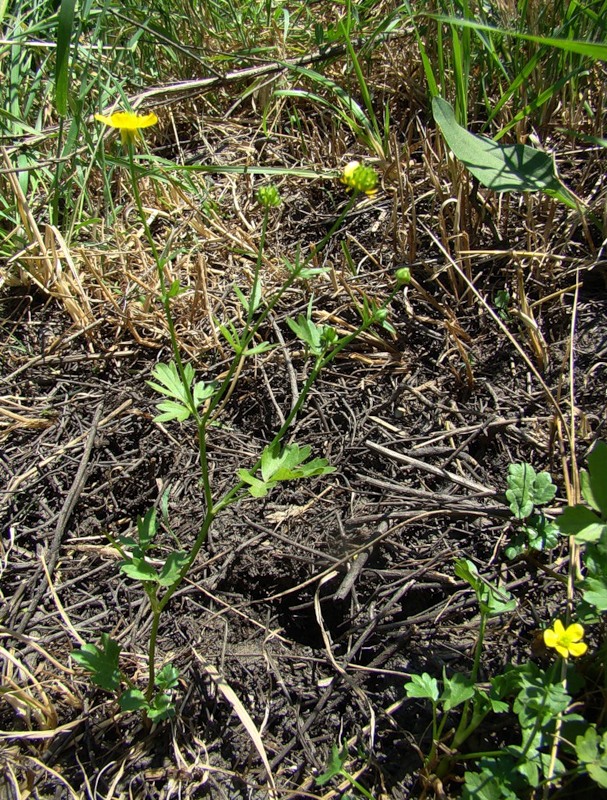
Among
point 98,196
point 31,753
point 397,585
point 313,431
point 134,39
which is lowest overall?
point 31,753

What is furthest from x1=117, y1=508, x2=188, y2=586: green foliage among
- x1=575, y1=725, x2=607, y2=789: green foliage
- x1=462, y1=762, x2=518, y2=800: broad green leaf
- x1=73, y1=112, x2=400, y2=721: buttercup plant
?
x1=575, y1=725, x2=607, y2=789: green foliage

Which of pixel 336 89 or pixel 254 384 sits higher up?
pixel 336 89

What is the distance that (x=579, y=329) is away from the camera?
1.63 metres

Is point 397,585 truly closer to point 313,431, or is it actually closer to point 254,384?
point 313,431

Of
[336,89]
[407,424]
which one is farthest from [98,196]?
[407,424]

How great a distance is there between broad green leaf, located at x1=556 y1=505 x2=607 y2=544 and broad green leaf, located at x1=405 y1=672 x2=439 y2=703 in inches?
13.3

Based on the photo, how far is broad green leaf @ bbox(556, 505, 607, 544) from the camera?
3.51 ft

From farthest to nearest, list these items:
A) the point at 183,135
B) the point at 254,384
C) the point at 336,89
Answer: the point at 183,135
the point at 336,89
the point at 254,384

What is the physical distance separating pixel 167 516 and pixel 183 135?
1.49 meters

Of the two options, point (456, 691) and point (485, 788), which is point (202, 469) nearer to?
point (456, 691)

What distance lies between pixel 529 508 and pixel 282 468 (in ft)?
1.82

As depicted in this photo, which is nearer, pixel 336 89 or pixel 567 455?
pixel 567 455

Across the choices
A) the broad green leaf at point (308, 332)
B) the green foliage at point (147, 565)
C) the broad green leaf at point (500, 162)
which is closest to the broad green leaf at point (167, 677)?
the green foliage at point (147, 565)

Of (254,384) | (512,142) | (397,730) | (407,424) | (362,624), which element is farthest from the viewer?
(512,142)
